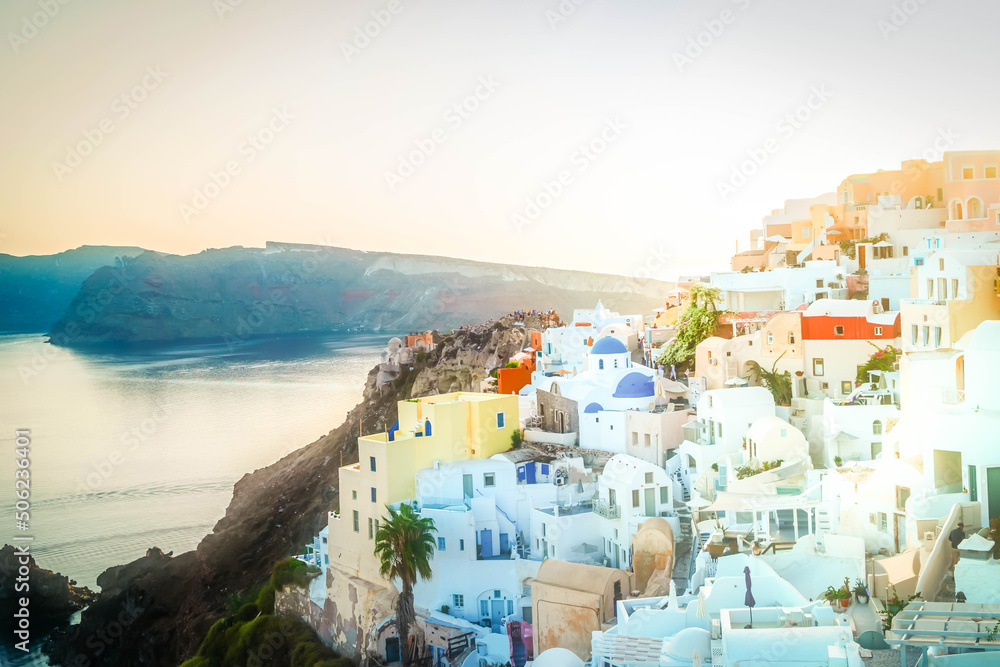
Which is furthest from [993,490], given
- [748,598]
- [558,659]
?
[558,659]

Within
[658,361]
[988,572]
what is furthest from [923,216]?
[988,572]

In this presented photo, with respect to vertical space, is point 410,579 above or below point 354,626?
above

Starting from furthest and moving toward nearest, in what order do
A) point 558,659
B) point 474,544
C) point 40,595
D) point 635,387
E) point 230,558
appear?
point 40,595
point 230,558
point 635,387
point 474,544
point 558,659

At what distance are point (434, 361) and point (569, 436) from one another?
20.1 m

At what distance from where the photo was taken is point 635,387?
20.6m

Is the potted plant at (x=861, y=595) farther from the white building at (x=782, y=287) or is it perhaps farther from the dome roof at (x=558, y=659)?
the white building at (x=782, y=287)

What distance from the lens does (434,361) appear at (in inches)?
1577

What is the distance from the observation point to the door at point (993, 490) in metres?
11.8

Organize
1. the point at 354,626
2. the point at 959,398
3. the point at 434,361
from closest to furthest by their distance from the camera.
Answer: the point at 959,398 → the point at 354,626 → the point at 434,361

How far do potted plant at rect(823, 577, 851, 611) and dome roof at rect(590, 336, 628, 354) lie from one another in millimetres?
10761

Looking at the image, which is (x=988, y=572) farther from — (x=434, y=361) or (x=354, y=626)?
(x=434, y=361)

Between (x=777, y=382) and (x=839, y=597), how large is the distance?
29.5 ft

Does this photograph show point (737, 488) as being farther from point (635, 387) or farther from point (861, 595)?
point (635, 387)

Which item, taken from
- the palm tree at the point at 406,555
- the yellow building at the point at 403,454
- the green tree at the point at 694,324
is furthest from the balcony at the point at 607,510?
the green tree at the point at 694,324
